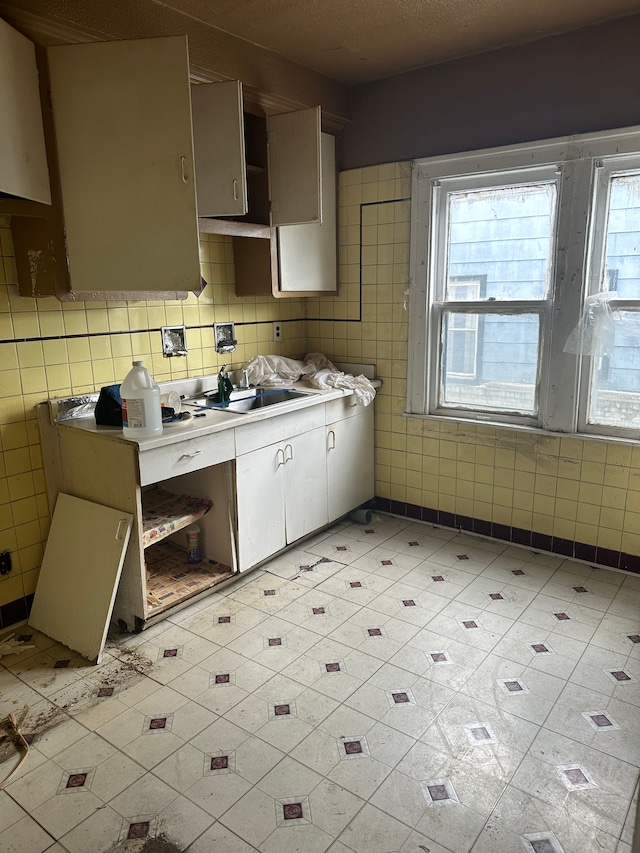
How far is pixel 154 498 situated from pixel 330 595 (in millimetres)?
1002

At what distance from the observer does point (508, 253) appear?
3.12 metres

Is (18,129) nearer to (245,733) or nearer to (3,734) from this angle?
(3,734)

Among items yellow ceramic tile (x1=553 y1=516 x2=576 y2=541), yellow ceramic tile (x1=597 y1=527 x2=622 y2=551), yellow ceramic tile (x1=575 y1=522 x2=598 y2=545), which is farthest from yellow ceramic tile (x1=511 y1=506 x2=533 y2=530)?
yellow ceramic tile (x1=597 y1=527 x2=622 y2=551)

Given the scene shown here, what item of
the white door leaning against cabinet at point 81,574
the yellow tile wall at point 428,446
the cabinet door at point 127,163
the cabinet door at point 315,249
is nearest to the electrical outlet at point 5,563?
the white door leaning against cabinet at point 81,574

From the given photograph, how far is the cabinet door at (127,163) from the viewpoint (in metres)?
2.15

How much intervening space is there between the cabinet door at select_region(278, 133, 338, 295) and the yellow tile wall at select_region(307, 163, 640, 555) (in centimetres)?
10

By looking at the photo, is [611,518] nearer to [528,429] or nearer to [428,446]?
[528,429]

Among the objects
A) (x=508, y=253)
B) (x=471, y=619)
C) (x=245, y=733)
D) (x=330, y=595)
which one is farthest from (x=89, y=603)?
(x=508, y=253)

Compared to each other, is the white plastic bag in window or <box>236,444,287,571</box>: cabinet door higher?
the white plastic bag in window

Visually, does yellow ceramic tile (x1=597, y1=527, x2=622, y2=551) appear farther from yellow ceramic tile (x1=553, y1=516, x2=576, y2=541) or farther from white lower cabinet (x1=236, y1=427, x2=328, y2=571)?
white lower cabinet (x1=236, y1=427, x2=328, y2=571)

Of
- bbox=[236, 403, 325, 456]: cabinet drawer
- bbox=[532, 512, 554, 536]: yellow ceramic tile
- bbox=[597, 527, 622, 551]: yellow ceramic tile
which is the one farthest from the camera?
bbox=[532, 512, 554, 536]: yellow ceramic tile

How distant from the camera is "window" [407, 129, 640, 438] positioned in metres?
2.80

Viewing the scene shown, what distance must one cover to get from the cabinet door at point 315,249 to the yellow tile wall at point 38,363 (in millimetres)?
590

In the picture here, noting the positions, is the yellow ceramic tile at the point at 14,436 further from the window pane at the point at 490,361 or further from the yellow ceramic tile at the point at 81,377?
the window pane at the point at 490,361
